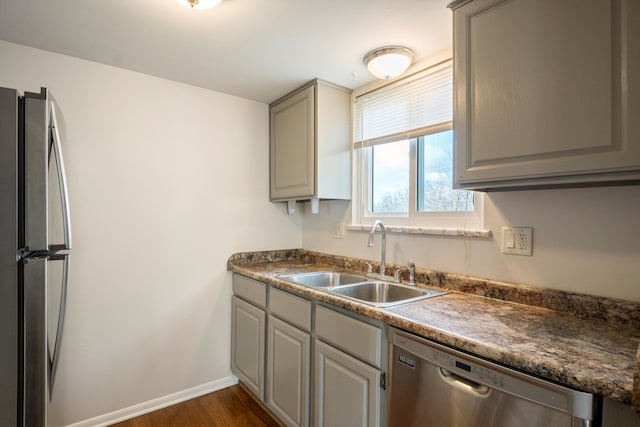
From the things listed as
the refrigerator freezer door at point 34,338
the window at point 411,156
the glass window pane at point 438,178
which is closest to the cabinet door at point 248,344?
the window at point 411,156

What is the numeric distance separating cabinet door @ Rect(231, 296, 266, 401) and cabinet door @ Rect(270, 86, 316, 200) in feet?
2.77

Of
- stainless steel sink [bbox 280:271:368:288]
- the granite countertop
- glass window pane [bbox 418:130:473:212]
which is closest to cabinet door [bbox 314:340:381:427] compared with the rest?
the granite countertop

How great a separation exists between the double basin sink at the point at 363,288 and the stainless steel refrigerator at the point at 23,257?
43.0 inches

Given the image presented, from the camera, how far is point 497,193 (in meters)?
1.53

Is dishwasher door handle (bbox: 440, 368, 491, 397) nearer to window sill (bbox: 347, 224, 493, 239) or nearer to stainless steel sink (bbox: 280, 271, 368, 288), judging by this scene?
window sill (bbox: 347, 224, 493, 239)

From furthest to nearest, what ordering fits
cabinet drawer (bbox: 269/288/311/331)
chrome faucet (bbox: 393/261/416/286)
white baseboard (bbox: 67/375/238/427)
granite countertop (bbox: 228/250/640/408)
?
white baseboard (bbox: 67/375/238/427), chrome faucet (bbox: 393/261/416/286), cabinet drawer (bbox: 269/288/311/331), granite countertop (bbox: 228/250/640/408)

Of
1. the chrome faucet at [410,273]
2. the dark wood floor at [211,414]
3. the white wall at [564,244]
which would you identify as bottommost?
the dark wood floor at [211,414]

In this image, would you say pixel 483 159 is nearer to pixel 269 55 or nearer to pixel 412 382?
pixel 412 382

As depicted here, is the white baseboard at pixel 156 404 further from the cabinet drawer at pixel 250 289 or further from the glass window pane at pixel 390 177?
the glass window pane at pixel 390 177

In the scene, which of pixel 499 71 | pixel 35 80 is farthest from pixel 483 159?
pixel 35 80

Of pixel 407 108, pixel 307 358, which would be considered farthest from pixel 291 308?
pixel 407 108

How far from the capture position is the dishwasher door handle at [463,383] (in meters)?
0.98

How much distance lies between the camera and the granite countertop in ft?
2.64

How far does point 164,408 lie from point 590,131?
2.63 m
